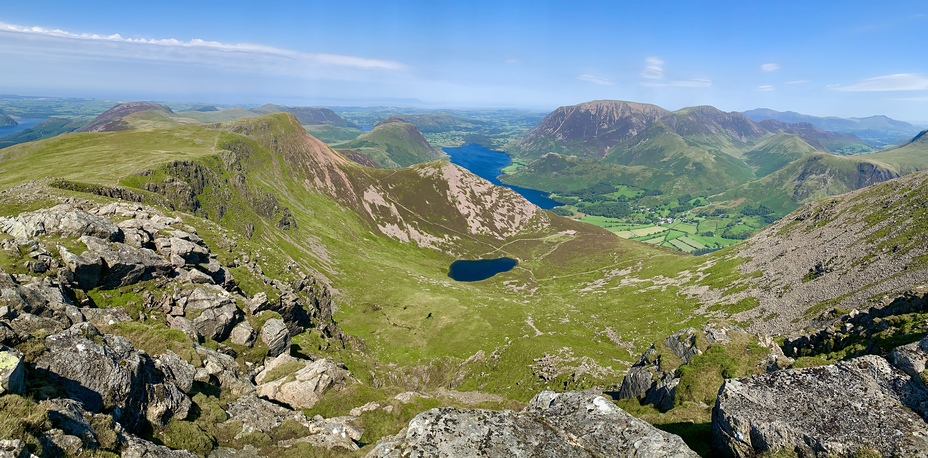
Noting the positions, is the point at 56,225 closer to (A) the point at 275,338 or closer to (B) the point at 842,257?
(A) the point at 275,338

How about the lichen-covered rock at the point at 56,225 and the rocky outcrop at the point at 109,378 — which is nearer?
the rocky outcrop at the point at 109,378

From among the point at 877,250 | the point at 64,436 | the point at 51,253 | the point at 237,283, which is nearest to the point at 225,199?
the point at 237,283

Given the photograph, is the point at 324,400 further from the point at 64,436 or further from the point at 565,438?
the point at 565,438

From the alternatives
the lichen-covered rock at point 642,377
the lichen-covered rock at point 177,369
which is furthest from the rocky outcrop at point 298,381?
the lichen-covered rock at point 642,377

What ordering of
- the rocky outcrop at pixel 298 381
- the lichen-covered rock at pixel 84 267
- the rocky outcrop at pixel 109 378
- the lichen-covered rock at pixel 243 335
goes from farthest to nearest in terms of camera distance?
the lichen-covered rock at pixel 243 335 < the lichen-covered rock at pixel 84 267 < the rocky outcrop at pixel 298 381 < the rocky outcrop at pixel 109 378

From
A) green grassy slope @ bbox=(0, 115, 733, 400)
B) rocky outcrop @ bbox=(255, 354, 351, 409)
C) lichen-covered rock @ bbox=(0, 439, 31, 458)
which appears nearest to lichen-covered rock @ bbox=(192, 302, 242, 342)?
rocky outcrop @ bbox=(255, 354, 351, 409)

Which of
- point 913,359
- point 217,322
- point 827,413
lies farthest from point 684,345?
point 217,322

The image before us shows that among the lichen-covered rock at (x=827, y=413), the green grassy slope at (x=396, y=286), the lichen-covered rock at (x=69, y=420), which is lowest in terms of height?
the green grassy slope at (x=396, y=286)

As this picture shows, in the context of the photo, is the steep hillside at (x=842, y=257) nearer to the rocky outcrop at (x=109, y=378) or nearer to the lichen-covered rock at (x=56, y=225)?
the rocky outcrop at (x=109, y=378)
